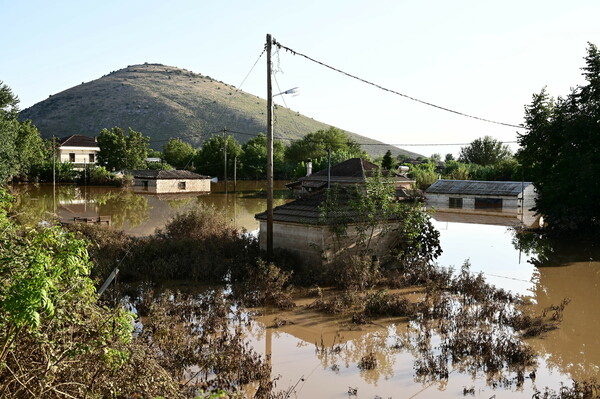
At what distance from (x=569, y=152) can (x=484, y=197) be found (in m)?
16.1

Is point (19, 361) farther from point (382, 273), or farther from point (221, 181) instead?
point (221, 181)

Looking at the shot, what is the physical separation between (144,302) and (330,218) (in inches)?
228

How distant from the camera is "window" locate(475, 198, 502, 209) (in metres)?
39.2

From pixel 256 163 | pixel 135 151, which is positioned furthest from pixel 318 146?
pixel 135 151

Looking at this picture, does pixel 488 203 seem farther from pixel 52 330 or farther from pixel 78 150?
pixel 78 150

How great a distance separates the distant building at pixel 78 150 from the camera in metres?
66.6

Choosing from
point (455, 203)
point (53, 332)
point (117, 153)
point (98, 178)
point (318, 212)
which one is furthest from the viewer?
point (117, 153)

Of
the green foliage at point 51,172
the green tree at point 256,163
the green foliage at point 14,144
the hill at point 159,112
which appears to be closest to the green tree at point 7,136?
the green foliage at point 14,144

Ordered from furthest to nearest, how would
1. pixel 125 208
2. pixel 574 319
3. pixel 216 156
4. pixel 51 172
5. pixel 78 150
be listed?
pixel 78 150, pixel 216 156, pixel 51 172, pixel 125 208, pixel 574 319

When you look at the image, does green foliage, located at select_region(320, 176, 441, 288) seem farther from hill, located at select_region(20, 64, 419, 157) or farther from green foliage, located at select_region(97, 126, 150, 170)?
hill, located at select_region(20, 64, 419, 157)

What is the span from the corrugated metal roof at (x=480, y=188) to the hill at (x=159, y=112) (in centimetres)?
6465

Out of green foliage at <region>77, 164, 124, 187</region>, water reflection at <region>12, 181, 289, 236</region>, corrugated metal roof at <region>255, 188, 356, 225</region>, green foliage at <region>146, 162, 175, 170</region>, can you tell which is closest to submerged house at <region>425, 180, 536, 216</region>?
water reflection at <region>12, 181, 289, 236</region>

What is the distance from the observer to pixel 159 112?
395 ft

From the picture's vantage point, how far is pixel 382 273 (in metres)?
14.8
